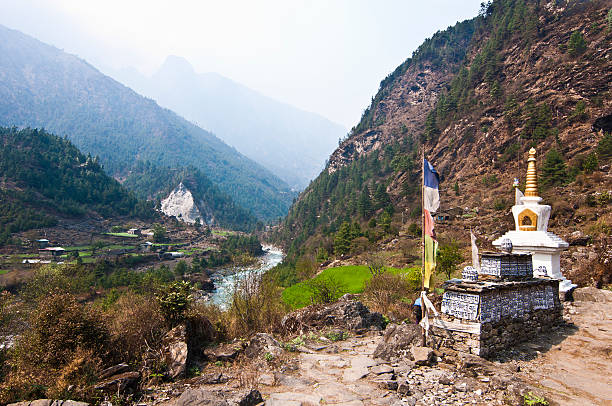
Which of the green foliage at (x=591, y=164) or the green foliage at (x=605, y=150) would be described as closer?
the green foliage at (x=591, y=164)

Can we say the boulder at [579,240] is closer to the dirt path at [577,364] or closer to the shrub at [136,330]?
the dirt path at [577,364]

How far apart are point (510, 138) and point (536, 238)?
4429 centimetres

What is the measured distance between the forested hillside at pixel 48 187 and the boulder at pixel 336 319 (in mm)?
84706

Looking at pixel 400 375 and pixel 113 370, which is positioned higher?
pixel 400 375

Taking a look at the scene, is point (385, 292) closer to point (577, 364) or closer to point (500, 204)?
point (577, 364)

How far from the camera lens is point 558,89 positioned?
163 ft

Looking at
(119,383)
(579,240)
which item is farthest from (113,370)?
(579,240)

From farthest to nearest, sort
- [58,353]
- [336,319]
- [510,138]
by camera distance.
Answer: [510,138]
[336,319]
[58,353]

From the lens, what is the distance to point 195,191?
17088 centimetres

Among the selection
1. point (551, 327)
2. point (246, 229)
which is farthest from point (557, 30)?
point (246, 229)

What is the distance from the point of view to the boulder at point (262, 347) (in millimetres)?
9719

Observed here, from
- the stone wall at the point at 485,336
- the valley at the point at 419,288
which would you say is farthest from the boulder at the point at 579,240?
the stone wall at the point at 485,336

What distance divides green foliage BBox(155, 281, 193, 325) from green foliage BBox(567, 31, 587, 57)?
2526 inches

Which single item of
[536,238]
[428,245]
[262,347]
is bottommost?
[262,347]
